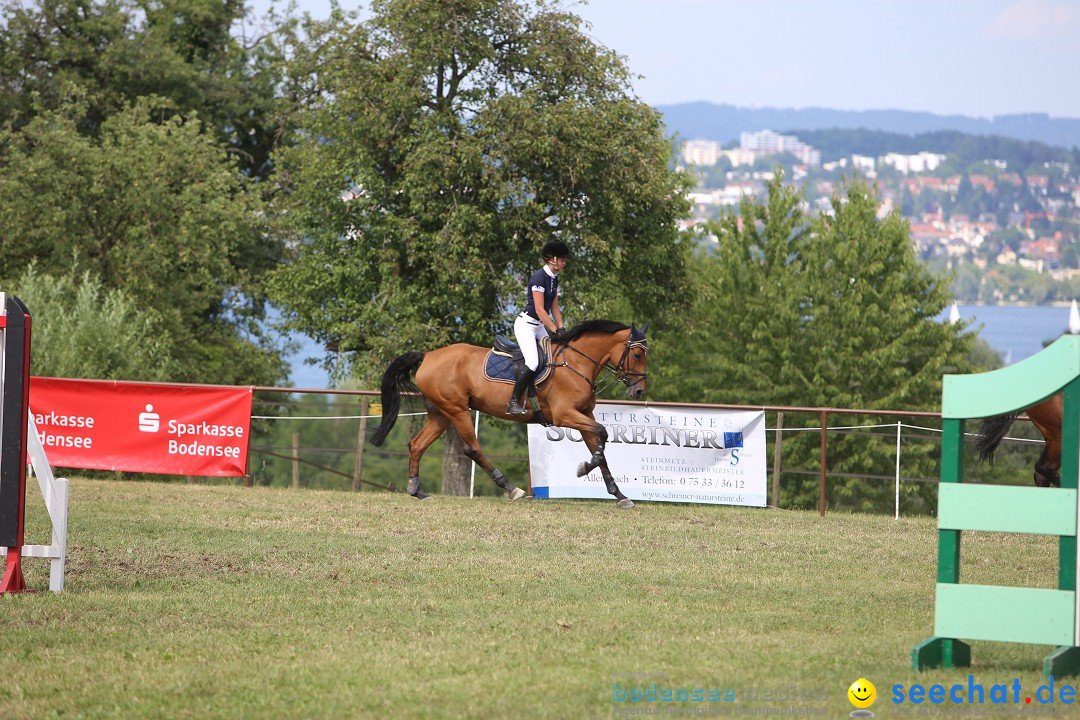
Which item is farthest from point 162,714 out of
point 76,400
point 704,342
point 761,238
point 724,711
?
→ point 761,238

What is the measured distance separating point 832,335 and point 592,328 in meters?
26.5

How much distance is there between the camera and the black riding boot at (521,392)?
15.3 metres

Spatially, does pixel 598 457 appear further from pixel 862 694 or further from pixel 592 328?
pixel 862 694

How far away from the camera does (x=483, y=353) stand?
53.2 feet

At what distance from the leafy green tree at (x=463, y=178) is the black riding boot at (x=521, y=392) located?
→ 6.43 metres

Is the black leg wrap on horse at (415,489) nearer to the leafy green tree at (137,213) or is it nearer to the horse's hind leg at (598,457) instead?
the horse's hind leg at (598,457)

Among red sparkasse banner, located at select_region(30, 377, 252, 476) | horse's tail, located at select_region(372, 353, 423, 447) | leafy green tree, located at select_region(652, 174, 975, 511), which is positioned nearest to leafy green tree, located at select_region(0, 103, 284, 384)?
red sparkasse banner, located at select_region(30, 377, 252, 476)

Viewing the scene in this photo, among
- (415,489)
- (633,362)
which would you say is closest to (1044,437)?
(633,362)

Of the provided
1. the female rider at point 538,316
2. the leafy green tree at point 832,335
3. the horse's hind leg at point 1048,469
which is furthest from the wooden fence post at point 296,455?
the leafy green tree at point 832,335

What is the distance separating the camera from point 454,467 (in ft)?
76.7

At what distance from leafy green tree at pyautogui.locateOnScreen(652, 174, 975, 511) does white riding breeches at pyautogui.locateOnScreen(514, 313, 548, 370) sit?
22153 millimetres

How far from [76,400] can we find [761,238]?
29.1 metres

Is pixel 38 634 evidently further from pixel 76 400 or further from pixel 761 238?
pixel 761 238

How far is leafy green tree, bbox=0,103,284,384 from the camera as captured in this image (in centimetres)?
3188
